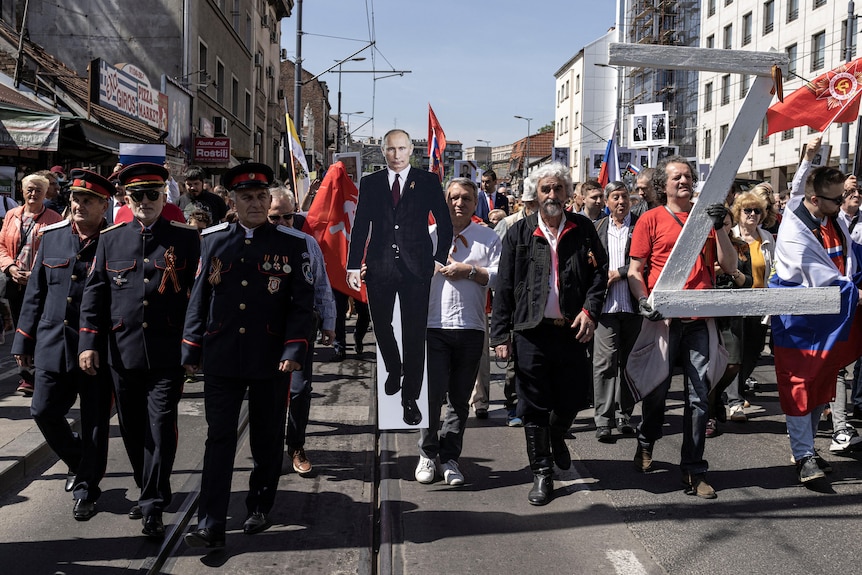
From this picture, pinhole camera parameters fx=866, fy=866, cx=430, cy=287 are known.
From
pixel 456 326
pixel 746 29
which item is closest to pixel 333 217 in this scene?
pixel 456 326

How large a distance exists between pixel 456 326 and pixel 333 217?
253 centimetres

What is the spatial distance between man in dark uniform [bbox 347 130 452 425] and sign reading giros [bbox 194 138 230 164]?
69.4ft

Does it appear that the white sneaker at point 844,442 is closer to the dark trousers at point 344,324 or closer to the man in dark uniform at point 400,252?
the man in dark uniform at point 400,252

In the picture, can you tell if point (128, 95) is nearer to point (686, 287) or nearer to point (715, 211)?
point (686, 287)

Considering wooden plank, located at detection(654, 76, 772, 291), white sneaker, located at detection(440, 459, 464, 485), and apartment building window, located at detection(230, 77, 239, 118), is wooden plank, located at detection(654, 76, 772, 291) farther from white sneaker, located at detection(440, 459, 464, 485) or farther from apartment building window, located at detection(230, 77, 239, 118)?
apartment building window, located at detection(230, 77, 239, 118)

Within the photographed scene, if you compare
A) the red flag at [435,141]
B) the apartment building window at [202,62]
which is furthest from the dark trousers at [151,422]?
the apartment building window at [202,62]

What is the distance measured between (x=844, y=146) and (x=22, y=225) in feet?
71.4

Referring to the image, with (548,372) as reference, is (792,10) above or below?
above

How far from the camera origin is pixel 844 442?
6.43 meters

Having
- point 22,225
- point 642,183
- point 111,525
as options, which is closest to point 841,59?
point 642,183

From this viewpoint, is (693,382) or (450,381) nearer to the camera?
(693,382)

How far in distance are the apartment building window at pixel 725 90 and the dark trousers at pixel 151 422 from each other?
4141 centimetres

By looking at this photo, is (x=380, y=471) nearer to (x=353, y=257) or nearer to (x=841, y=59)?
(x=353, y=257)

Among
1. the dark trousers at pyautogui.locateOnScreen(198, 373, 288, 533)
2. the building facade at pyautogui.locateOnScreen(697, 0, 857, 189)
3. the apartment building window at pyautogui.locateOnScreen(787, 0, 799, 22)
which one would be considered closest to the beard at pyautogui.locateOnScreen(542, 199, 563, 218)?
the dark trousers at pyautogui.locateOnScreen(198, 373, 288, 533)
